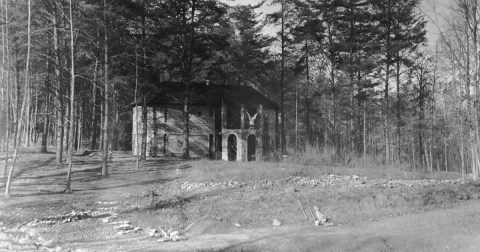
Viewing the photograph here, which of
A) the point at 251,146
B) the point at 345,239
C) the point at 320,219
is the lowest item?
the point at 345,239

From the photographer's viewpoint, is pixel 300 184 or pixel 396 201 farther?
pixel 300 184

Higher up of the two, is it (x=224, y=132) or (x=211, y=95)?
(x=211, y=95)

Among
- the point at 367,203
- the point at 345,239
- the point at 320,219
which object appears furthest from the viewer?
the point at 367,203

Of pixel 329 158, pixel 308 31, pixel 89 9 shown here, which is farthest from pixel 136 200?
pixel 308 31

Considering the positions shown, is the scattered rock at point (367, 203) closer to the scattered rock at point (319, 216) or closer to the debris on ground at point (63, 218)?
the scattered rock at point (319, 216)

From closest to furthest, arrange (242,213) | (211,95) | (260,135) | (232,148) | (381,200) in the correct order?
(242,213) → (381,200) → (260,135) → (232,148) → (211,95)

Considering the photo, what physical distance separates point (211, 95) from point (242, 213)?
88.2 feet

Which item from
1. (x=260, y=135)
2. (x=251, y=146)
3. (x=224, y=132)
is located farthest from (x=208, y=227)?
(x=251, y=146)

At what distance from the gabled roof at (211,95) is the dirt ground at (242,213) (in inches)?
682

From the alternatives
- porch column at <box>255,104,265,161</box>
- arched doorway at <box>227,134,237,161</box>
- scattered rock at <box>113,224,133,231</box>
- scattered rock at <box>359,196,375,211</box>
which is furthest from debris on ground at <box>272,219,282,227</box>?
arched doorway at <box>227,134,237,161</box>

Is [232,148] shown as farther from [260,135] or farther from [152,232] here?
[152,232]

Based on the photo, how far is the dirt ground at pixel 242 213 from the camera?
10133 mm

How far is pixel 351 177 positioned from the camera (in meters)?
19.0

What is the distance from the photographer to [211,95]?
39156 millimetres
